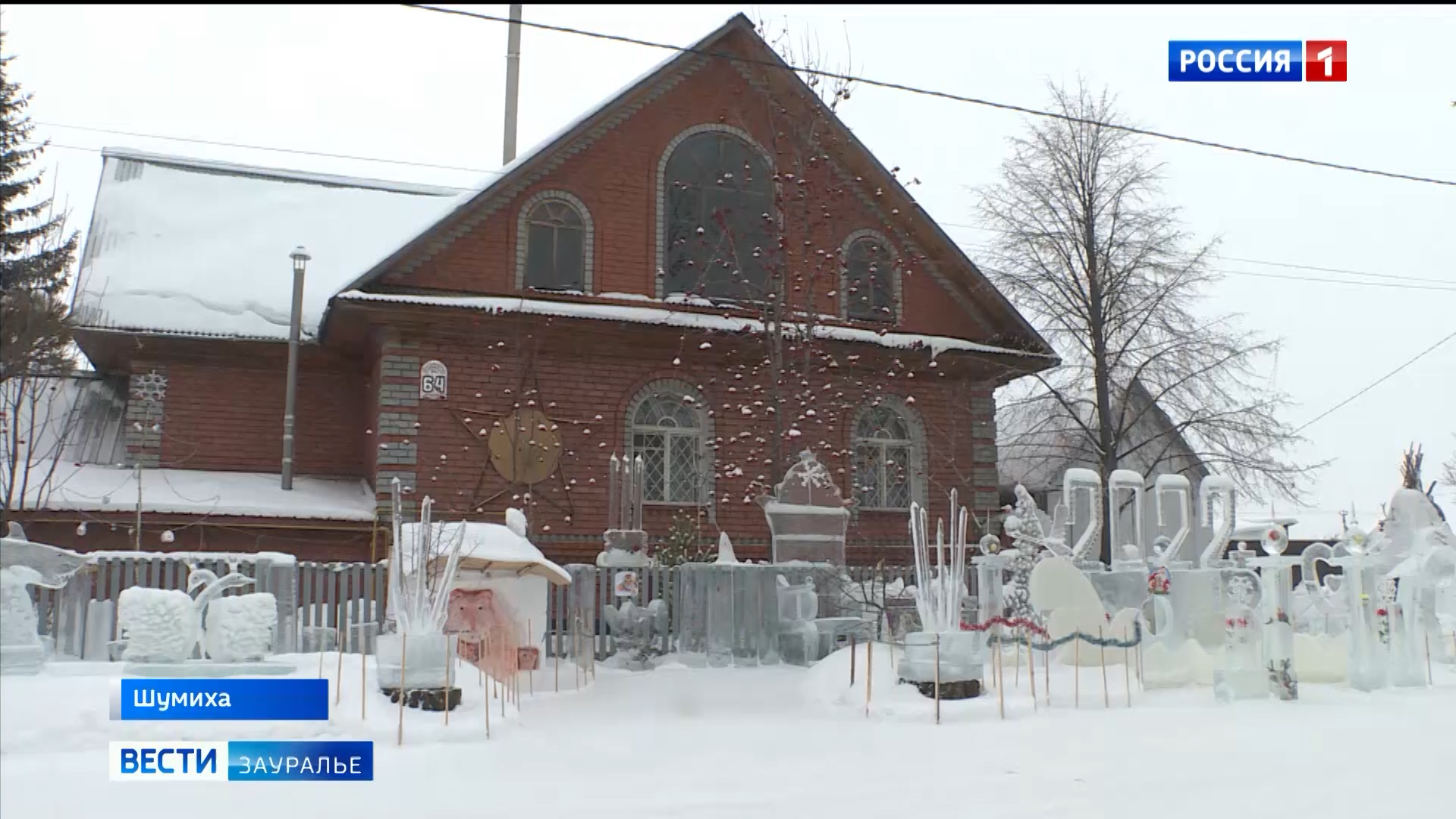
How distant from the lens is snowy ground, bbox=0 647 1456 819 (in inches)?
242

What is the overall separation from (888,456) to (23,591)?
13164 millimetres

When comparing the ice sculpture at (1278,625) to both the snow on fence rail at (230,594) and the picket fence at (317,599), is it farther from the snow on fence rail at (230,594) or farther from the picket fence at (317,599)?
the snow on fence rail at (230,594)

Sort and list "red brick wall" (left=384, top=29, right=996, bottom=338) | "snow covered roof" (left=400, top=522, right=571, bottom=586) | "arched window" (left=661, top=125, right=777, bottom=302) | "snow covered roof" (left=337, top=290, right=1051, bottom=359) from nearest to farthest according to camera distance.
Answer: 1. "snow covered roof" (left=400, top=522, right=571, bottom=586)
2. "snow covered roof" (left=337, top=290, right=1051, bottom=359)
3. "red brick wall" (left=384, top=29, right=996, bottom=338)
4. "arched window" (left=661, top=125, right=777, bottom=302)

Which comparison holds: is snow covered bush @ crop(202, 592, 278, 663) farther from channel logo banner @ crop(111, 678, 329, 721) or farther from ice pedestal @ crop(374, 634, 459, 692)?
ice pedestal @ crop(374, 634, 459, 692)

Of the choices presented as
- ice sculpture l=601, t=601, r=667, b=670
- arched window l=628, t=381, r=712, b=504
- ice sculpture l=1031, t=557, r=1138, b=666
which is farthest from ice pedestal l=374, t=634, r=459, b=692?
arched window l=628, t=381, r=712, b=504

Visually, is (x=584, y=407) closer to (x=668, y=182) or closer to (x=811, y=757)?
(x=668, y=182)

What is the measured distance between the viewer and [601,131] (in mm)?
17375

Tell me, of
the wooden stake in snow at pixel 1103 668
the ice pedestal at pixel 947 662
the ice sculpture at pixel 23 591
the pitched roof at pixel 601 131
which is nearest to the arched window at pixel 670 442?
the pitched roof at pixel 601 131

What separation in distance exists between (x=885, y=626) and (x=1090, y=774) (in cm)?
488

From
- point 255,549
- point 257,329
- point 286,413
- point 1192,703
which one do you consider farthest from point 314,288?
point 1192,703

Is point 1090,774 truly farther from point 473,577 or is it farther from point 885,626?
point 473,577

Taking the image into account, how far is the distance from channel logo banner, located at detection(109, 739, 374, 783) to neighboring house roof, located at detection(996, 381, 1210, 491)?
14.5 meters

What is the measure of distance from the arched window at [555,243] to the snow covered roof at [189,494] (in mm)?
4055

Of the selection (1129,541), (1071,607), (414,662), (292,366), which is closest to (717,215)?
(292,366)
